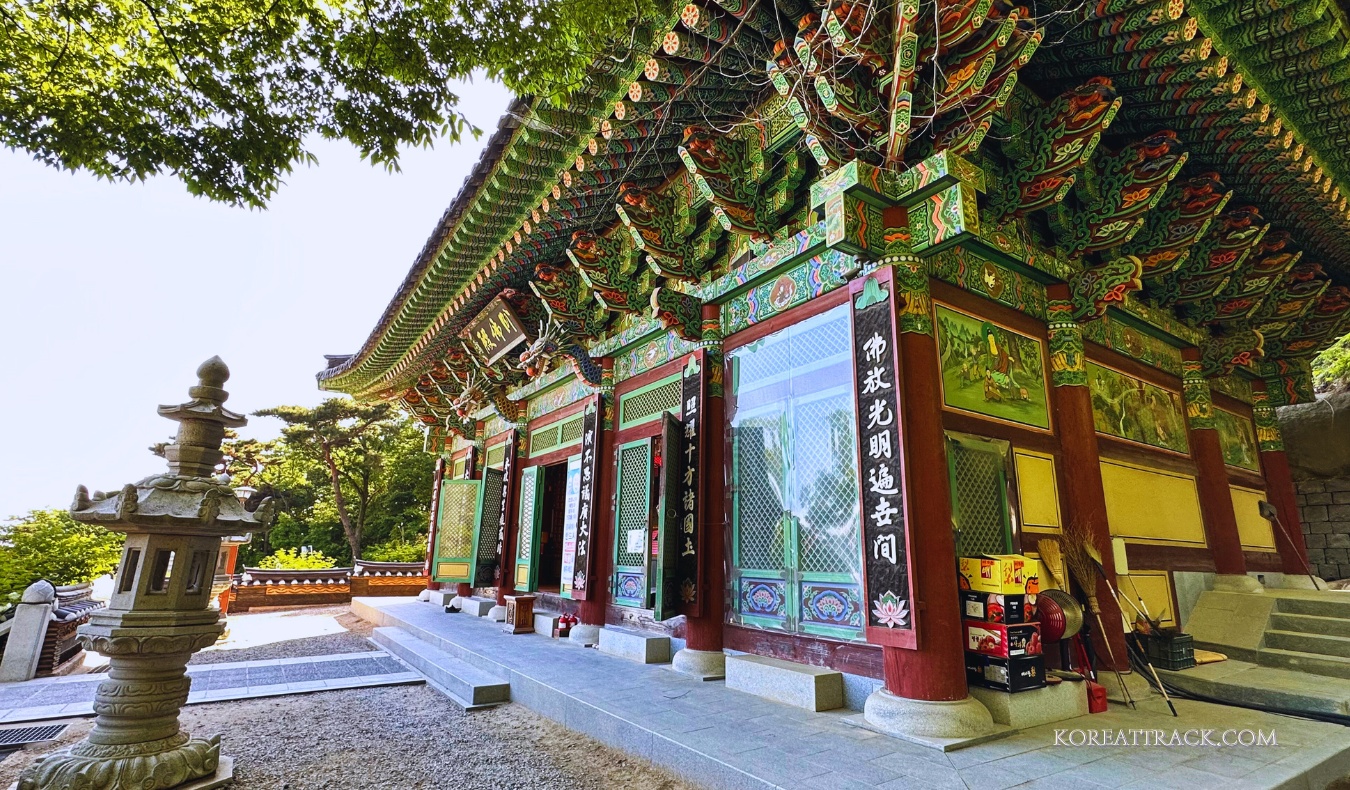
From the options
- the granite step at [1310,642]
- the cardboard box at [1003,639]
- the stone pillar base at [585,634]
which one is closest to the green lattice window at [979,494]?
the cardboard box at [1003,639]

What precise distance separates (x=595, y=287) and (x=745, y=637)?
13.6ft

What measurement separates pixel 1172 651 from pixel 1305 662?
1246 millimetres

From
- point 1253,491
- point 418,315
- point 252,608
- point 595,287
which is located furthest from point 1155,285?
point 252,608

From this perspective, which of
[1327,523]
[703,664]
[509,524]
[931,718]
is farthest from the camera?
[509,524]

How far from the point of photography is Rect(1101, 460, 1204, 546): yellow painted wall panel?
20.1 feet

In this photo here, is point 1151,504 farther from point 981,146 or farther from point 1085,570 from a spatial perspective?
point 981,146

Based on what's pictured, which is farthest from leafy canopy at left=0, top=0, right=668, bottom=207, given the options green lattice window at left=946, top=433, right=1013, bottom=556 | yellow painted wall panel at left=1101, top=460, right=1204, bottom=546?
yellow painted wall panel at left=1101, top=460, right=1204, bottom=546

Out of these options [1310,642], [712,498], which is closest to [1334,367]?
[1310,642]

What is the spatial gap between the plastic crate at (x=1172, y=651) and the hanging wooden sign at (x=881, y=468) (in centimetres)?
313

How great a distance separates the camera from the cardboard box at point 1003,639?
414 cm

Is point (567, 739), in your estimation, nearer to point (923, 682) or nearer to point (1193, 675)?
point (923, 682)

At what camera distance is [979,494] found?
4.83 meters

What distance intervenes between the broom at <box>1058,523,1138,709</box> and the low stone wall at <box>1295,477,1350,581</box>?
24.2 feet

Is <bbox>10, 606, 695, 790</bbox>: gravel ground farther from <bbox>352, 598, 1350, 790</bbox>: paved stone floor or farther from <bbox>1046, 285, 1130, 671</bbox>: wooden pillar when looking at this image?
<bbox>1046, 285, 1130, 671</bbox>: wooden pillar
